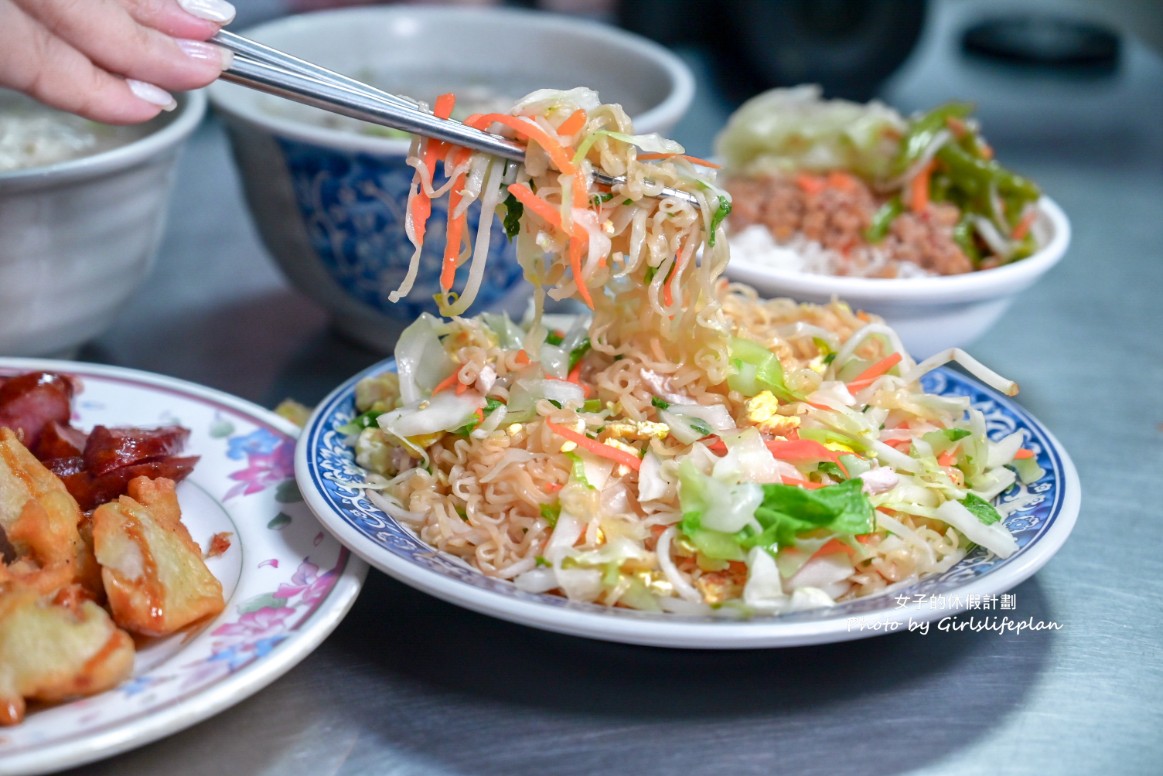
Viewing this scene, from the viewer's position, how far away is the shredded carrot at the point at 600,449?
1461 mm

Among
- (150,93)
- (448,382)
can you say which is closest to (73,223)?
(150,93)

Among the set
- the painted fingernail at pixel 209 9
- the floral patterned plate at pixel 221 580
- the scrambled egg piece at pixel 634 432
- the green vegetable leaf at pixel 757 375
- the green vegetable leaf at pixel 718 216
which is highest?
the painted fingernail at pixel 209 9

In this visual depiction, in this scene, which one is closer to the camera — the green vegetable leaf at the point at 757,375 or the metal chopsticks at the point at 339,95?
the metal chopsticks at the point at 339,95

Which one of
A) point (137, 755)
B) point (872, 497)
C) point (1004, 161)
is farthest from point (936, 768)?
point (1004, 161)

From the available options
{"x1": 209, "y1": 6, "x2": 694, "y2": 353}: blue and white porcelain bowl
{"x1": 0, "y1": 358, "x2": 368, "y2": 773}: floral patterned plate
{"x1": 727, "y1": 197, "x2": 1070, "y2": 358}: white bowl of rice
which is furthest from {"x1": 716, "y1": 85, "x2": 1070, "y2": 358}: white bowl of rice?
{"x1": 0, "y1": 358, "x2": 368, "y2": 773}: floral patterned plate

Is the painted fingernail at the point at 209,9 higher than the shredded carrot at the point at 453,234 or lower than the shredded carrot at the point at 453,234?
higher

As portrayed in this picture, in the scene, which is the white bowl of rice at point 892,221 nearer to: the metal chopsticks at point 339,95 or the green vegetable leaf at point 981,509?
the green vegetable leaf at point 981,509

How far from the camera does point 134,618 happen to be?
1.24 meters

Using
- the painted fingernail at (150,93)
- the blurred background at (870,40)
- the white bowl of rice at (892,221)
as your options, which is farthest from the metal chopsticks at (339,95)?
the blurred background at (870,40)

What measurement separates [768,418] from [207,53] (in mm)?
887

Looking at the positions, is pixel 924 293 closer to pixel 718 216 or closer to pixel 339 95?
pixel 718 216

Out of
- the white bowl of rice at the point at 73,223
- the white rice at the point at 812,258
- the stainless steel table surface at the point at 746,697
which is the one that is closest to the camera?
the stainless steel table surface at the point at 746,697

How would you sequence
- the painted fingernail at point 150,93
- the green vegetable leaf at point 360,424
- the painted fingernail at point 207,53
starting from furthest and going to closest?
the green vegetable leaf at point 360,424
the painted fingernail at point 150,93
the painted fingernail at point 207,53

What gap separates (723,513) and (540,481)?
0.88ft
